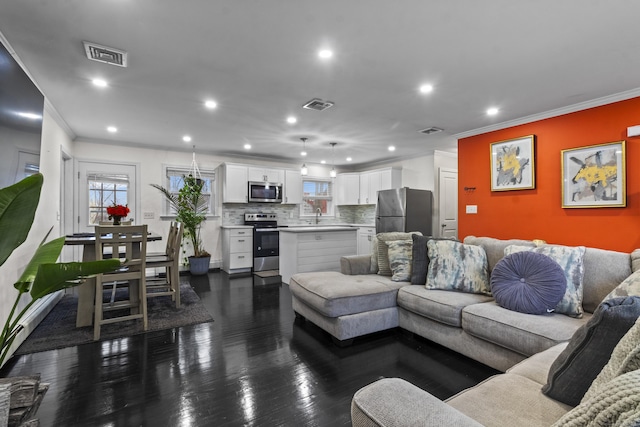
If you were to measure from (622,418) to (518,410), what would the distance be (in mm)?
706

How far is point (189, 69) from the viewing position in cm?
281

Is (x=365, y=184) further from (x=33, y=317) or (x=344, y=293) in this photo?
(x=33, y=317)

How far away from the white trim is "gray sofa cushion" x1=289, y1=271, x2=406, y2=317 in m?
3.02

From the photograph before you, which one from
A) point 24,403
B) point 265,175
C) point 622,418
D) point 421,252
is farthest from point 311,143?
point 622,418

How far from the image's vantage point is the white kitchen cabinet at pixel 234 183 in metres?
6.28

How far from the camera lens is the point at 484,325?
7.20 ft

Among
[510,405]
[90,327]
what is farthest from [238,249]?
[510,405]

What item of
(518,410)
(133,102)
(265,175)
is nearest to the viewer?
(518,410)

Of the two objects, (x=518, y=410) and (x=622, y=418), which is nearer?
(x=622, y=418)

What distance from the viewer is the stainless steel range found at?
20.3 ft

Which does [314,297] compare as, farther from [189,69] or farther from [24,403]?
[189,69]

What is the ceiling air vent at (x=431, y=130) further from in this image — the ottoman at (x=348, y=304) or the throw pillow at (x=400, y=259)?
the ottoman at (x=348, y=304)

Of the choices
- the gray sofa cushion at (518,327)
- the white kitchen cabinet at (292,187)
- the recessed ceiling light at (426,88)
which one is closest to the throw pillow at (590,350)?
the gray sofa cushion at (518,327)

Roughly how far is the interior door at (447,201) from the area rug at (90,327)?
15.9ft
